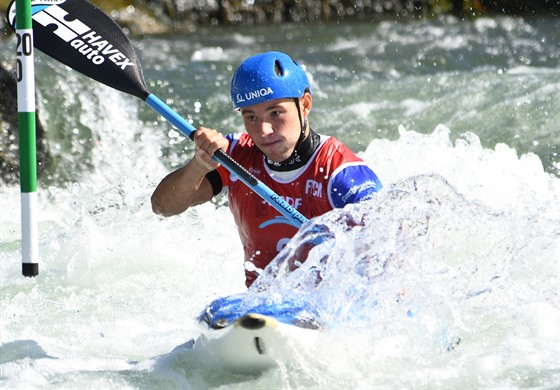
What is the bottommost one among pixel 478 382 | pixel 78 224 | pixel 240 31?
pixel 478 382

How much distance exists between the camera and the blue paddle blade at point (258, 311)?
3.69 metres

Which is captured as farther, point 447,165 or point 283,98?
point 447,165

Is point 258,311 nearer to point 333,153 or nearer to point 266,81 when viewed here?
point 333,153

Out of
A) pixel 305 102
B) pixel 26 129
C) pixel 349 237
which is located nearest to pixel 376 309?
pixel 349 237

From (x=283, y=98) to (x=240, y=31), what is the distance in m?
9.05

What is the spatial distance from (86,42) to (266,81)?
134 cm

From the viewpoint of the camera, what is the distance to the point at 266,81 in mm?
3961

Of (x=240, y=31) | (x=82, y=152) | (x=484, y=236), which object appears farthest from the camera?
(x=240, y=31)

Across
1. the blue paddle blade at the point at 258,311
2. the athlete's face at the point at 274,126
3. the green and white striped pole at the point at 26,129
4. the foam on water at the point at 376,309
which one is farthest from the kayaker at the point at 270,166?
the green and white striped pole at the point at 26,129

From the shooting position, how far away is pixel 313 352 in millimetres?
3762

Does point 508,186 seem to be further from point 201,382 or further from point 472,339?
point 201,382

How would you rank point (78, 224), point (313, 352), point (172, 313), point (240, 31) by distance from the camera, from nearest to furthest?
1. point (313, 352)
2. point (172, 313)
3. point (78, 224)
4. point (240, 31)

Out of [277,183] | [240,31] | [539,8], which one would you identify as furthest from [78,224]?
[539,8]

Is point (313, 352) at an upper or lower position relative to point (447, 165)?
lower
